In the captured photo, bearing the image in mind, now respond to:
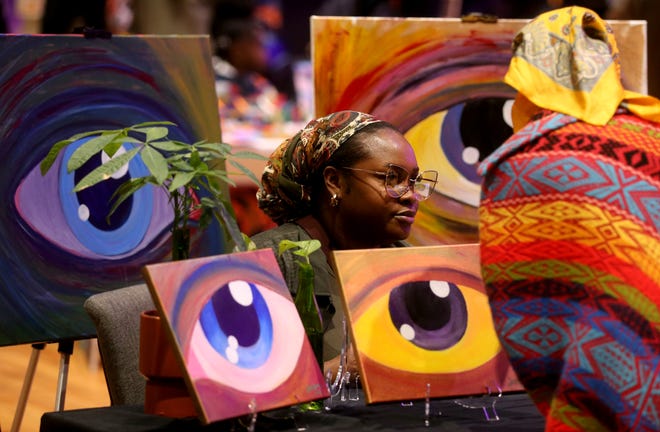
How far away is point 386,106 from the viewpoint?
3154 mm

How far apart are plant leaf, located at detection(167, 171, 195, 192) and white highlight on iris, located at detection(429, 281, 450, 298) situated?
0.51 meters

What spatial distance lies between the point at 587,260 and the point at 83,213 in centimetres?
165

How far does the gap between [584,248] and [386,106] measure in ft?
5.45

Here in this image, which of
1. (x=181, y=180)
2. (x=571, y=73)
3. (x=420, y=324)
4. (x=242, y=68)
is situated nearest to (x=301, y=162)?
(x=420, y=324)

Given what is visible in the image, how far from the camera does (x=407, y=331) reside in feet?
6.51

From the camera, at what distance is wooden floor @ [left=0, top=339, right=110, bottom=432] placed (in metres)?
4.20

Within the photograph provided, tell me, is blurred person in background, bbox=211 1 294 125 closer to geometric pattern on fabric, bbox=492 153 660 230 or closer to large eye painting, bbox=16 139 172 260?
large eye painting, bbox=16 139 172 260

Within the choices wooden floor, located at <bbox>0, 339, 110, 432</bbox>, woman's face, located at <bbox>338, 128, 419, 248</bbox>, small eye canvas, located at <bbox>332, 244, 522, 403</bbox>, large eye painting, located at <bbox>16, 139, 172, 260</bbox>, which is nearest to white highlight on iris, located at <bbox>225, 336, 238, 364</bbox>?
small eye canvas, located at <bbox>332, 244, 522, 403</bbox>

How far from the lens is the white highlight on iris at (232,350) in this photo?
1.76m

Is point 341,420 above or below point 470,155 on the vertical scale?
below

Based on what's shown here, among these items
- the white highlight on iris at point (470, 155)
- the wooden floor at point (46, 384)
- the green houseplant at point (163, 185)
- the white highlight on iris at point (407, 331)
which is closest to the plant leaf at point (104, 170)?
the green houseplant at point (163, 185)

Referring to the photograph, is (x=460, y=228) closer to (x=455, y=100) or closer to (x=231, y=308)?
(x=455, y=100)

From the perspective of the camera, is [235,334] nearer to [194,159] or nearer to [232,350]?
[232,350]

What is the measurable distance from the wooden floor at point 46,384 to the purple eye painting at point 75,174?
50.5 inches
